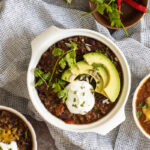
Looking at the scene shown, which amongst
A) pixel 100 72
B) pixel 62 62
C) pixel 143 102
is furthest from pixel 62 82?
pixel 143 102

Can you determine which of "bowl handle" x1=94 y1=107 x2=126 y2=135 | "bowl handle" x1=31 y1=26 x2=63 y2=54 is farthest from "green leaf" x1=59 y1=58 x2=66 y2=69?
"bowl handle" x1=94 y1=107 x2=126 y2=135

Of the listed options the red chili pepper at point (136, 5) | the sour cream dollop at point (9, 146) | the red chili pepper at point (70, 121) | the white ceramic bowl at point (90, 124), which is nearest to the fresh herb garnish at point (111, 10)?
the red chili pepper at point (136, 5)

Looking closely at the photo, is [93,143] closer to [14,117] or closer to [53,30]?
[14,117]

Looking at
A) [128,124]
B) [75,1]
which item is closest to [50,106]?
[128,124]

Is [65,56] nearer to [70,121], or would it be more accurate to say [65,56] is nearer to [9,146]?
[70,121]

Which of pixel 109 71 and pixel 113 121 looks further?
pixel 113 121

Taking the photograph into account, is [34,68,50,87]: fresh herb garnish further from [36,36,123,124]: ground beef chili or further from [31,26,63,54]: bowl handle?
[31,26,63,54]: bowl handle
